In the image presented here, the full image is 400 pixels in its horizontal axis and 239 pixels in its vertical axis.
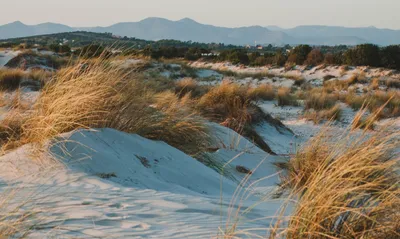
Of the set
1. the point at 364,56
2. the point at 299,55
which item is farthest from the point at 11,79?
the point at 299,55

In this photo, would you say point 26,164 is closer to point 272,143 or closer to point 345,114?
point 272,143

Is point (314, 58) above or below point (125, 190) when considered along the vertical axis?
above

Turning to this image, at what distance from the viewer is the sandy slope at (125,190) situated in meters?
2.58

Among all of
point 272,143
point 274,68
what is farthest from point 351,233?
point 274,68

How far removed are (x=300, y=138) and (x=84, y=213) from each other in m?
6.59

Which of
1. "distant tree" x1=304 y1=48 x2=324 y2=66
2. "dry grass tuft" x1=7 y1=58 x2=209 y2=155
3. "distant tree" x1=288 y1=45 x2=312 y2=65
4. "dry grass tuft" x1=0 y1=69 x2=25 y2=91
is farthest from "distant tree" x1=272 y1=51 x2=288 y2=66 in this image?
"dry grass tuft" x1=7 y1=58 x2=209 y2=155

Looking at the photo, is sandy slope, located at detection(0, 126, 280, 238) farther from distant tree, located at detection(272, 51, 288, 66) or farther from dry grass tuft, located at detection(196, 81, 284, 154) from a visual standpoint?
distant tree, located at detection(272, 51, 288, 66)

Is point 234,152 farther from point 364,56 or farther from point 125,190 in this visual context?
point 364,56

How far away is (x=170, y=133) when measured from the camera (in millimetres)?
5281

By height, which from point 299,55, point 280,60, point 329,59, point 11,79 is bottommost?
point 11,79

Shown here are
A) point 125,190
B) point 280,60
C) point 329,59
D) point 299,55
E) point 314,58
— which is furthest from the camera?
point 280,60

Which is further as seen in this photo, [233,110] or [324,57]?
[324,57]

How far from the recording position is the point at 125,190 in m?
3.35

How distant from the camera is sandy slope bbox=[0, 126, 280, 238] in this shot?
8.46ft
